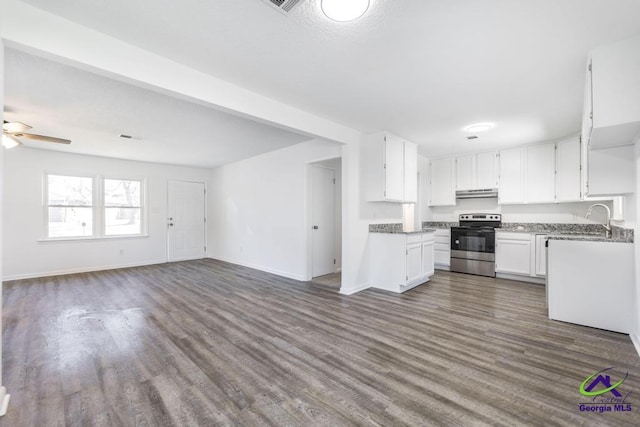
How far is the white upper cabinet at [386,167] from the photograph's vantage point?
14.1ft

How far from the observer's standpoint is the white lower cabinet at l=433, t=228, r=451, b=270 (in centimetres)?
580

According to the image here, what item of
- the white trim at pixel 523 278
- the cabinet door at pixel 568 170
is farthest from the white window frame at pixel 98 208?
the cabinet door at pixel 568 170

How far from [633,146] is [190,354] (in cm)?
448

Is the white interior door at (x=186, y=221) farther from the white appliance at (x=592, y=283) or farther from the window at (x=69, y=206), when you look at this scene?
the white appliance at (x=592, y=283)

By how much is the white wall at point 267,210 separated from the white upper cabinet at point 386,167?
1.76 ft

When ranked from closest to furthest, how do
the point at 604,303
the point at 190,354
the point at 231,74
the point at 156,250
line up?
1. the point at 190,354
2. the point at 231,74
3. the point at 604,303
4. the point at 156,250

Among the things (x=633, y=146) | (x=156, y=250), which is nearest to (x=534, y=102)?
(x=633, y=146)

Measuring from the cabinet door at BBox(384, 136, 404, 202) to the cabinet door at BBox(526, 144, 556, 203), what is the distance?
2.44 m

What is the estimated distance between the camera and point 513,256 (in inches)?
193

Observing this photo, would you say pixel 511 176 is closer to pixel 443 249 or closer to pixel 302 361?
pixel 443 249

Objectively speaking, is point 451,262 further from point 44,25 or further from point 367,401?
point 44,25

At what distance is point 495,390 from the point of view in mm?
1868

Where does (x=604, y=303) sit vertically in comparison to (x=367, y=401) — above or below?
above

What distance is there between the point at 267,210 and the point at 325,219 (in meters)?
1.25
